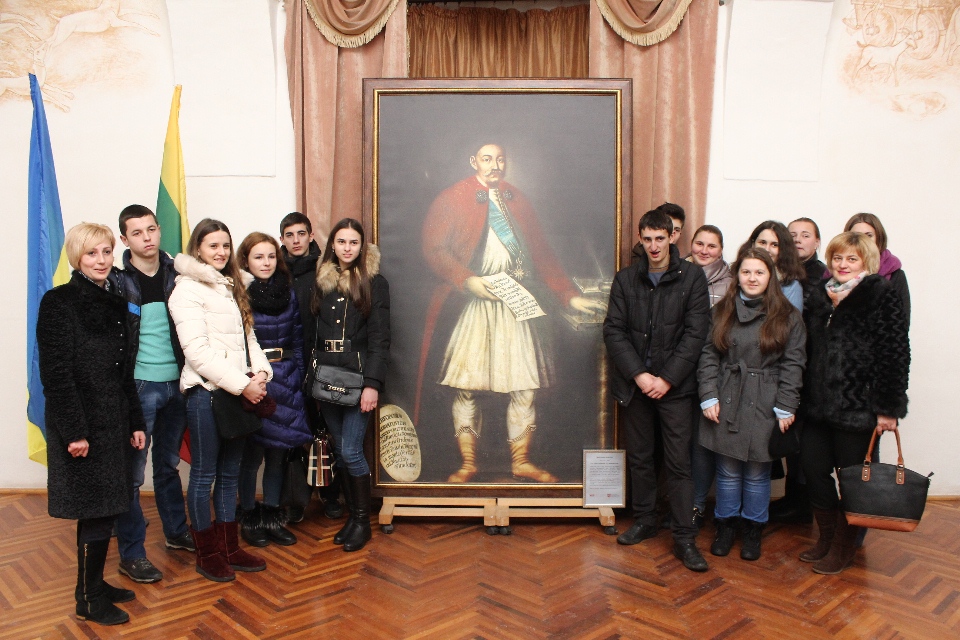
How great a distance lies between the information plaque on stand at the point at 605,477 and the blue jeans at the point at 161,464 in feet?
7.00

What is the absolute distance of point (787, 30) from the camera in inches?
164

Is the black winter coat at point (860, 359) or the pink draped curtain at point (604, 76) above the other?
the pink draped curtain at point (604, 76)

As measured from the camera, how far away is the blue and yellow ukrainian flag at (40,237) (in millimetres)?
3566

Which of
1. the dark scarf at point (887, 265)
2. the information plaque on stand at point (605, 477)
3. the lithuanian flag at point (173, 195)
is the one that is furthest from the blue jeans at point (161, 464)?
the dark scarf at point (887, 265)

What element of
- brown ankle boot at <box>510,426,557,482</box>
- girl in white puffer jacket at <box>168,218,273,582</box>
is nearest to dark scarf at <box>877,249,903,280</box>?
brown ankle boot at <box>510,426,557,482</box>

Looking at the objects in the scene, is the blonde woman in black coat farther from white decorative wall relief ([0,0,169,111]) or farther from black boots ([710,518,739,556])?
black boots ([710,518,739,556])

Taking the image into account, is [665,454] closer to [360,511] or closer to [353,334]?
[360,511]

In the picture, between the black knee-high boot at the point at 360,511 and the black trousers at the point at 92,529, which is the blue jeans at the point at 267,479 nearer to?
the black knee-high boot at the point at 360,511

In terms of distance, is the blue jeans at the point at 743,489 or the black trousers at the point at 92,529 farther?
the blue jeans at the point at 743,489

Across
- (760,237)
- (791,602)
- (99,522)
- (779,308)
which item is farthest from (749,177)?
(99,522)

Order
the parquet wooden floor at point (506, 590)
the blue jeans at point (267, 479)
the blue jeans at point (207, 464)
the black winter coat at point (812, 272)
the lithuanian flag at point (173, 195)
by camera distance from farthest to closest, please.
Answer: the lithuanian flag at point (173, 195) → the blue jeans at point (267, 479) → the black winter coat at point (812, 272) → the blue jeans at point (207, 464) → the parquet wooden floor at point (506, 590)

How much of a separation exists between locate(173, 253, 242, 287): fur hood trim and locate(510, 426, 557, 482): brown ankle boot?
5.94 ft

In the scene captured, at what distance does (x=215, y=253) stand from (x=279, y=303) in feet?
1.37

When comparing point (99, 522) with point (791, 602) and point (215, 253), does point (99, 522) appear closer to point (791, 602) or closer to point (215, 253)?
point (215, 253)
